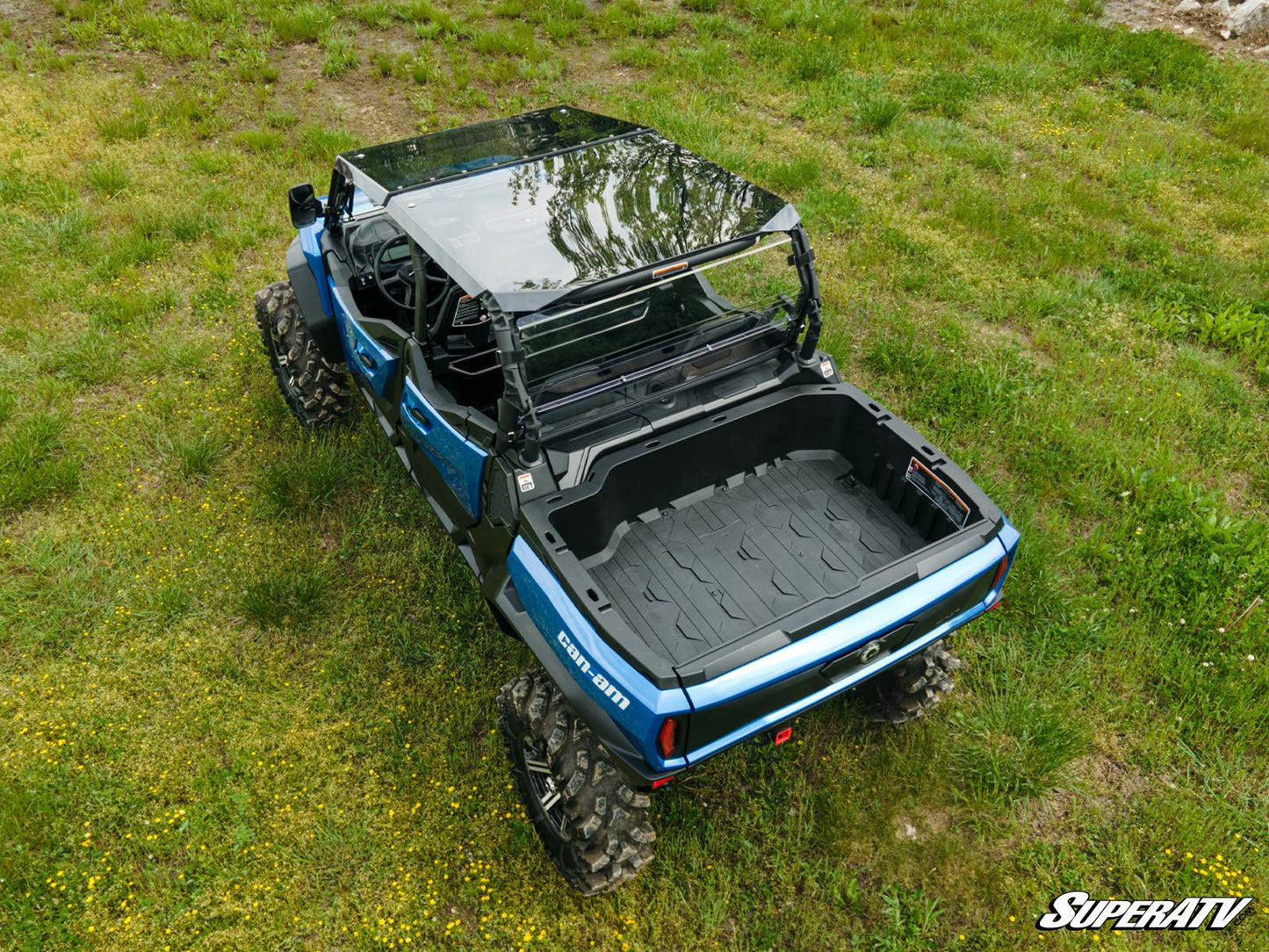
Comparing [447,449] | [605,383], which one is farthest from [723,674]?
[447,449]

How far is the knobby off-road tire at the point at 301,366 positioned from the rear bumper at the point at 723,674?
237 centimetres

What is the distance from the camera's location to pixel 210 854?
338cm

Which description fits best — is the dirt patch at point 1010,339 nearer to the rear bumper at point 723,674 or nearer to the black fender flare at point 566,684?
the rear bumper at point 723,674

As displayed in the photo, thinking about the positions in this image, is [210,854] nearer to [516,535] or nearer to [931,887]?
[516,535]

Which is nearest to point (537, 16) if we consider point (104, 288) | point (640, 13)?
point (640, 13)

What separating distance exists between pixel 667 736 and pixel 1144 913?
6.97ft

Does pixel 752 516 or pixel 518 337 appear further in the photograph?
pixel 752 516

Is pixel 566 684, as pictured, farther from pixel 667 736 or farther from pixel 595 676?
pixel 667 736

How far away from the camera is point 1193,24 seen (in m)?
9.96

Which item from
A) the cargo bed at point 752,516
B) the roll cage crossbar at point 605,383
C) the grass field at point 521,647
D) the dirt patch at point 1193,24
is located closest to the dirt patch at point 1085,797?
the grass field at point 521,647

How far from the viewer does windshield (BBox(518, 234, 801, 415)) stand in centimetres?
345

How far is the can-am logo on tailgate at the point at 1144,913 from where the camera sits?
3264 millimetres

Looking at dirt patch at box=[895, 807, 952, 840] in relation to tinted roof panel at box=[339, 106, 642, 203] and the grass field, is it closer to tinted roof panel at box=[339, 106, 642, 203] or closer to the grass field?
the grass field

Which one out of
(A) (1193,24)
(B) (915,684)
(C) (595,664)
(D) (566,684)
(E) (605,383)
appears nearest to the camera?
(C) (595,664)
